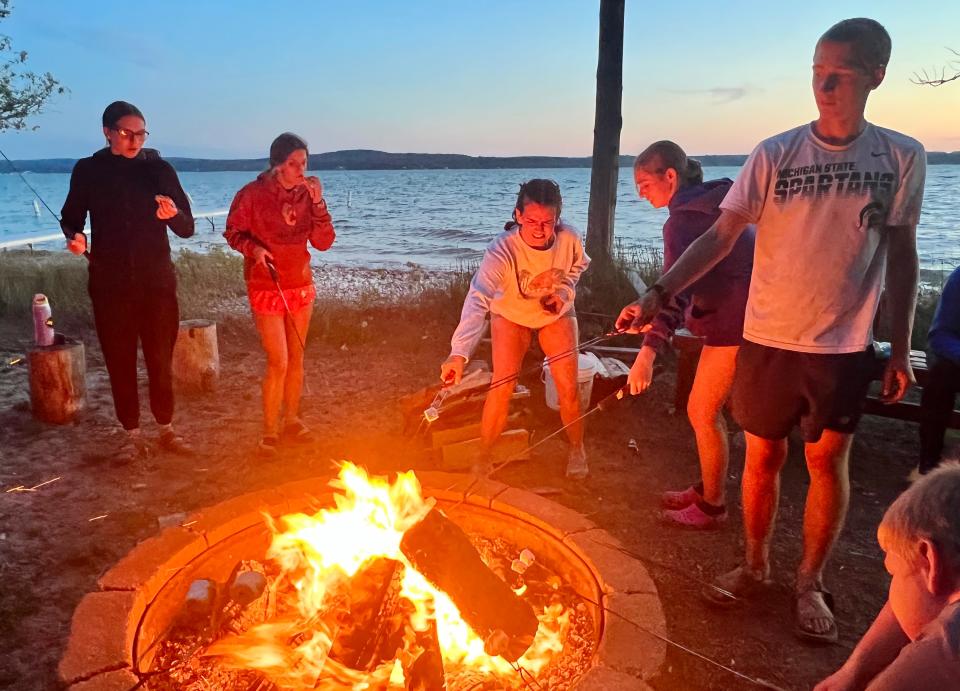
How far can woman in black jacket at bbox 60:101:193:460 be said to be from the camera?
13.2ft

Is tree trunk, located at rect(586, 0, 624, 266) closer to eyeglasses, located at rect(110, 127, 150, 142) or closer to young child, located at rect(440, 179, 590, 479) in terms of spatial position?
young child, located at rect(440, 179, 590, 479)

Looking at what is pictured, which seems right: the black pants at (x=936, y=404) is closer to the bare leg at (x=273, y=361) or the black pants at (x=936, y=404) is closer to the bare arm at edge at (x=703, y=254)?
the bare arm at edge at (x=703, y=254)

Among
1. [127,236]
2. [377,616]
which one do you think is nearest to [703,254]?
[377,616]

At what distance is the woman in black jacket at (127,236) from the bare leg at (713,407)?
10.9 feet

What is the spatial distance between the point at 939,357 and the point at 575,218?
96.0ft

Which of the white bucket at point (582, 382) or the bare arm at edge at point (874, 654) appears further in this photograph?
the white bucket at point (582, 382)

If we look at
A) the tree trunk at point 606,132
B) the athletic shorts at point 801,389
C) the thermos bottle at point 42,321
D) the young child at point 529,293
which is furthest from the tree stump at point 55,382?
the tree trunk at point 606,132

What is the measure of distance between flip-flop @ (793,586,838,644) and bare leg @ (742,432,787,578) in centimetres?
21

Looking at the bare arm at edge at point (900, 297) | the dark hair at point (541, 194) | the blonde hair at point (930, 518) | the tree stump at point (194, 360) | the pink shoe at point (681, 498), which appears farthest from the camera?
the tree stump at point (194, 360)

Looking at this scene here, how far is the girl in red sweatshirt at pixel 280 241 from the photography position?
13.9 feet

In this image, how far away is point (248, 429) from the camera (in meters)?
5.26

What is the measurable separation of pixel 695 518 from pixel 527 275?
1716mm

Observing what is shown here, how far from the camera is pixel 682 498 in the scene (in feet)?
13.2

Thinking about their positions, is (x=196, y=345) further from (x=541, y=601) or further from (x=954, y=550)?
(x=954, y=550)
